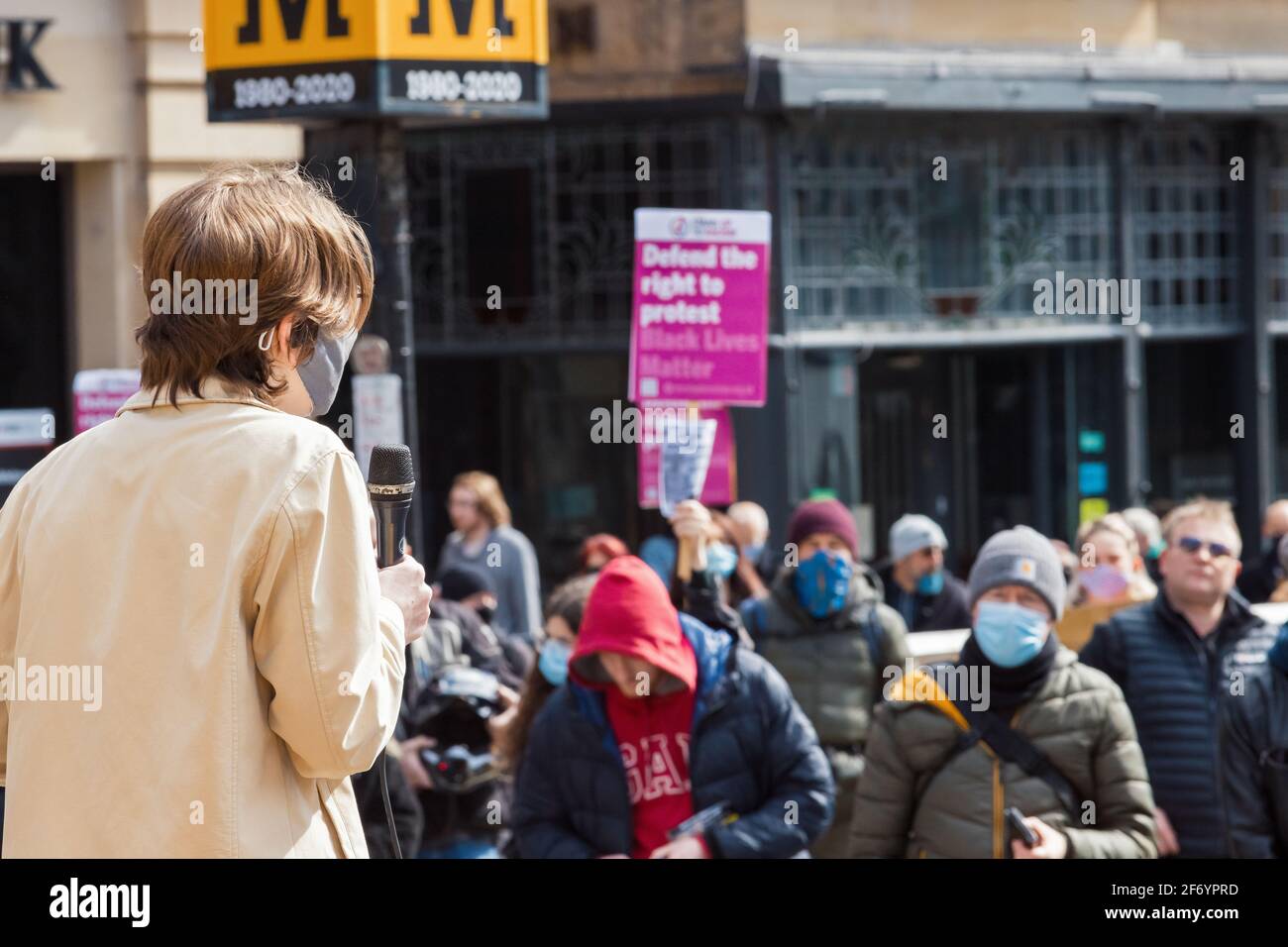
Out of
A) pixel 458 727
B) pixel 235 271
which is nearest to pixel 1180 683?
pixel 458 727

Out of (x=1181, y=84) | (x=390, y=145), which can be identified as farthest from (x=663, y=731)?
(x=1181, y=84)

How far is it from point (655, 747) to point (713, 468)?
6352 millimetres

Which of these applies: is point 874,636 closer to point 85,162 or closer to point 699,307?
point 699,307

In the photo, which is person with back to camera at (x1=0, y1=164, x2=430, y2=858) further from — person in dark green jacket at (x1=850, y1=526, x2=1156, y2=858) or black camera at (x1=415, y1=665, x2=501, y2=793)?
black camera at (x1=415, y1=665, x2=501, y2=793)

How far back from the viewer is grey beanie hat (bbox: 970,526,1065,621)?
552 centimetres

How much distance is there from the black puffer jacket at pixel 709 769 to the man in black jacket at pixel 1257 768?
3.54 ft

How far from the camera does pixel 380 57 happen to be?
24.6 ft

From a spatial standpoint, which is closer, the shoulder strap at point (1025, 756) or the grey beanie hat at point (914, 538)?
the shoulder strap at point (1025, 756)

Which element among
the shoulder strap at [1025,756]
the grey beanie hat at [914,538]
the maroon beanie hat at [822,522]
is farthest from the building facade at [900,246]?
the shoulder strap at [1025,756]

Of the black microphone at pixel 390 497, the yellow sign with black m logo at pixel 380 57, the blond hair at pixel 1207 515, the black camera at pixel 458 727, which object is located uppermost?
the yellow sign with black m logo at pixel 380 57

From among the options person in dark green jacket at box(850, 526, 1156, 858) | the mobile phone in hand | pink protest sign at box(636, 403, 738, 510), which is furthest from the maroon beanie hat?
the mobile phone in hand

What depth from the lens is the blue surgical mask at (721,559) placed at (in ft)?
24.3

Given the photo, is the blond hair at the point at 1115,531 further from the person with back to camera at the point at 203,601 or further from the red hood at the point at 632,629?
the person with back to camera at the point at 203,601
